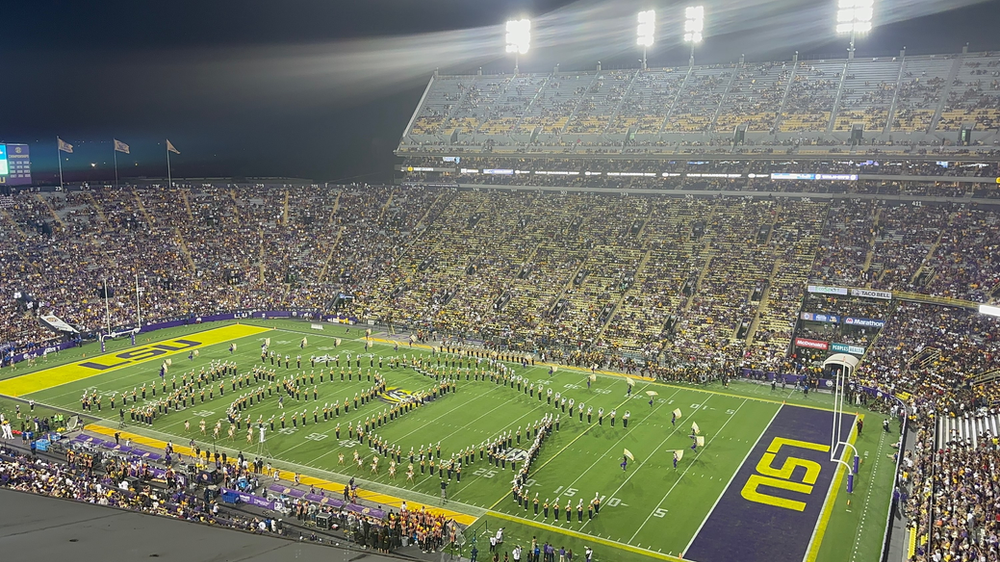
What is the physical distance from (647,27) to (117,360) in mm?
48864

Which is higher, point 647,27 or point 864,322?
point 647,27

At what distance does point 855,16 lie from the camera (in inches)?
2136

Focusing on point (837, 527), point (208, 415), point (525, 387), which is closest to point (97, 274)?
point (208, 415)

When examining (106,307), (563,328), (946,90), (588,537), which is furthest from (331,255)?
(946,90)

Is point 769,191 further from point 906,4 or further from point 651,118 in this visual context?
point 906,4

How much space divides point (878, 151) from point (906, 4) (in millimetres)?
15130

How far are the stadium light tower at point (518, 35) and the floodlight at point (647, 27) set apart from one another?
10699 mm

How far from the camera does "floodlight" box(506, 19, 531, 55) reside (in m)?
68.1

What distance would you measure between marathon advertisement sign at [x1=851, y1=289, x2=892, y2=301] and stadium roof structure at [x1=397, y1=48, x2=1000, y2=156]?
50.1 feet

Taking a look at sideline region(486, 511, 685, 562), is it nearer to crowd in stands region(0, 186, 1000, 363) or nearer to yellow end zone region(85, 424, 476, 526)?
yellow end zone region(85, 424, 476, 526)

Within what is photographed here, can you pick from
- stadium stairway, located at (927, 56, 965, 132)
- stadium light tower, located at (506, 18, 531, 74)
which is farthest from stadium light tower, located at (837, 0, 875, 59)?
stadium light tower, located at (506, 18, 531, 74)

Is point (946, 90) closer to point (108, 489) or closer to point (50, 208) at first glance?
point (108, 489)

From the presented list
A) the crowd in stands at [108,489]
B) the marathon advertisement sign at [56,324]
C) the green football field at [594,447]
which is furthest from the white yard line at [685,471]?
the marathon advertisement sign at [56,324]

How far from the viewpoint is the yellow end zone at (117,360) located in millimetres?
33281
